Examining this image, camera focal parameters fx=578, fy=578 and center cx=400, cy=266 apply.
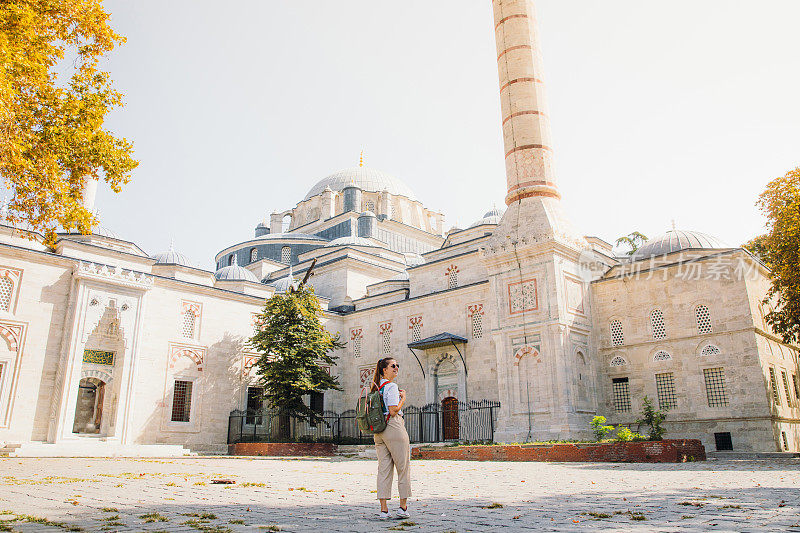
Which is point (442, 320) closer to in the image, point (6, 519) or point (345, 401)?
point (345, 401)

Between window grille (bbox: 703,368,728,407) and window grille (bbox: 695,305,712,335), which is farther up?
window grille (bbox: 695,305,712,335)

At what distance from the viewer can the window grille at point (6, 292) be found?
56.7 ft

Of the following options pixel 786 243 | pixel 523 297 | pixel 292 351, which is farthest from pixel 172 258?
pixel 786 243

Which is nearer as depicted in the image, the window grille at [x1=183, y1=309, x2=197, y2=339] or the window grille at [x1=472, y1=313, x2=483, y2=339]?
the window grille at [x1=472, y1=313, x2=483, y2=339]

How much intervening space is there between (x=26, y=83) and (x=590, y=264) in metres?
16.0

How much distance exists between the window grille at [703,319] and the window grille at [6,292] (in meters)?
20.3

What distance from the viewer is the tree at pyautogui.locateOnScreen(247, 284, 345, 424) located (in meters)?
19.8

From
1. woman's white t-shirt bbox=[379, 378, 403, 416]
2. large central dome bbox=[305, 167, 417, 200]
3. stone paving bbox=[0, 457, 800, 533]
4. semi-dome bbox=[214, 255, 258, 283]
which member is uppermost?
large central dome bbox=[305, 167, 417, 200]

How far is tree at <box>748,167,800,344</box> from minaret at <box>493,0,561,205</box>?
19.7 feet

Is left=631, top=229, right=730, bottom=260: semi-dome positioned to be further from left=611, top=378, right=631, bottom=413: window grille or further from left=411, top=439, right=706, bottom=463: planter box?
left=411, top=439, right=706, bottom=463: planter box

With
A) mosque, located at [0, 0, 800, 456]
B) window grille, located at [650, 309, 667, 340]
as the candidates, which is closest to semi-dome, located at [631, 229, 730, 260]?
mosque, located at [0, 0, 800, 456]

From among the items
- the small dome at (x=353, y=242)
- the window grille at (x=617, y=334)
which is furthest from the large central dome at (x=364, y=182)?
the window grille at (x=617, y=334)

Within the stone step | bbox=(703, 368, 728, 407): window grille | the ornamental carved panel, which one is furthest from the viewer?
the ornamental carved panel

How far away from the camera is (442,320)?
72.7ft
